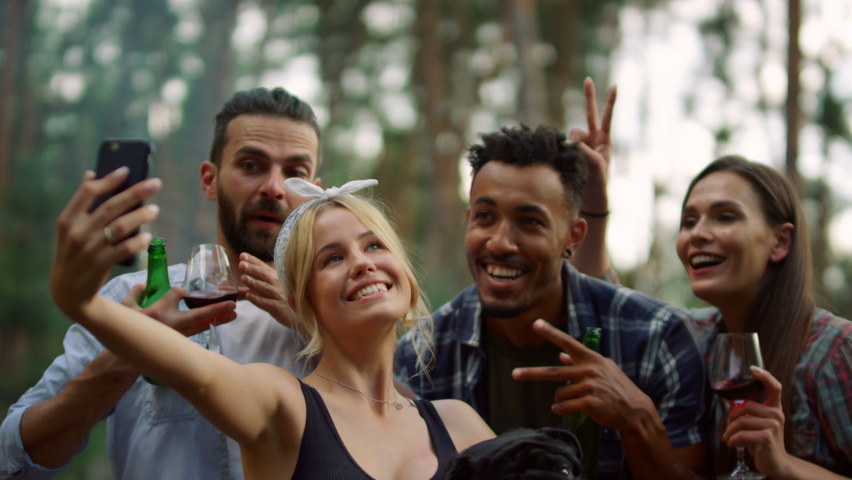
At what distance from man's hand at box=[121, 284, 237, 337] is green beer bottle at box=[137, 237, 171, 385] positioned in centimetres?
18

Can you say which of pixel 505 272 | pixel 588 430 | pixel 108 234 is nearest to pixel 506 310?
pixel 505 272

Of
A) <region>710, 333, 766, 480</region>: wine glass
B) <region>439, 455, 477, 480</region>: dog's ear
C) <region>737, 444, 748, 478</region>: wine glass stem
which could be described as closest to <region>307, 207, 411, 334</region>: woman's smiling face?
<region>439, 455, 477, 480</region>: dog's ear

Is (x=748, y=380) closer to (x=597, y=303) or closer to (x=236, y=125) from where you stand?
(x=597, y=303)

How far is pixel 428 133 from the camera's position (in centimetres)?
1941

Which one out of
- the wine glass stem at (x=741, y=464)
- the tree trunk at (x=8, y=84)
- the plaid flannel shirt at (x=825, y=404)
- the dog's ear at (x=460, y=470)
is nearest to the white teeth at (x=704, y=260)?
the plaid flannel shirt at (x=825, y=404)

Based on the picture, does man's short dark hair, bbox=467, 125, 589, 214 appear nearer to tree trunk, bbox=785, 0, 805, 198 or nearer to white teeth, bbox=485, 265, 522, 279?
white teeth, bbox=485, 265, 522, 279

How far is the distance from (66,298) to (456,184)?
739 inches

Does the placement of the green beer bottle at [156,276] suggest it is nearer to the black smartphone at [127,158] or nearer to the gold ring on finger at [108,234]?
the black smartphone at [127,158]

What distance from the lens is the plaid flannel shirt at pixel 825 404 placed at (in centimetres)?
306

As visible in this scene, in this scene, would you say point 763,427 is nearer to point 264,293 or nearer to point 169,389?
point 264,293

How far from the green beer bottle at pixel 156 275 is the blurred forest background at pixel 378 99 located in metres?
11.4

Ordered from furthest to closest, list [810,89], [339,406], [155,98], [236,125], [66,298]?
[155,98] → [810,89] → [236,125] → [339,406] → [66,298]

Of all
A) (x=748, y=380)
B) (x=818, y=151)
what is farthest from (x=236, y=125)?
(x=818, y=151)

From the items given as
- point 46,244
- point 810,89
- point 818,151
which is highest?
point 810,89
